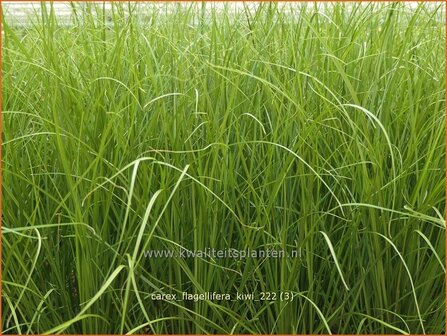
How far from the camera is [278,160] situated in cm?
144

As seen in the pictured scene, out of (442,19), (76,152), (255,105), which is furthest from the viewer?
(442,19)

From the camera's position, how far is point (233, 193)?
1416 mm

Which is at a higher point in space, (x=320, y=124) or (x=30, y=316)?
(x=320, y=124)

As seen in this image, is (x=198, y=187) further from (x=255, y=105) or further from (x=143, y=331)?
(x=143, y=331)

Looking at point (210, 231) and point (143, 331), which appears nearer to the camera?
point (210, 231)

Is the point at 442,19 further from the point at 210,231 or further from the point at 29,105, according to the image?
the point at 29,105

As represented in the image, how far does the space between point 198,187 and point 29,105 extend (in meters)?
0.57

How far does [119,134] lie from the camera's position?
4.78 feet

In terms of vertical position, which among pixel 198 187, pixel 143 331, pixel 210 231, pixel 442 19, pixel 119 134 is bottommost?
pixel 143 331

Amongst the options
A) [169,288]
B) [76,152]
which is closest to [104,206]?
[76,152]

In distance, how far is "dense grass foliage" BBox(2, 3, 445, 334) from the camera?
141cm

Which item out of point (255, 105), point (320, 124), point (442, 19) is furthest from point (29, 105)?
point (442, 19)

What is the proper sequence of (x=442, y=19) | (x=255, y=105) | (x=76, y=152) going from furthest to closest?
(x=442, y=19) → (x=255, y=105) → (x=76, y=152)

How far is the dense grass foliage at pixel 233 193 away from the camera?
55.6 inches
